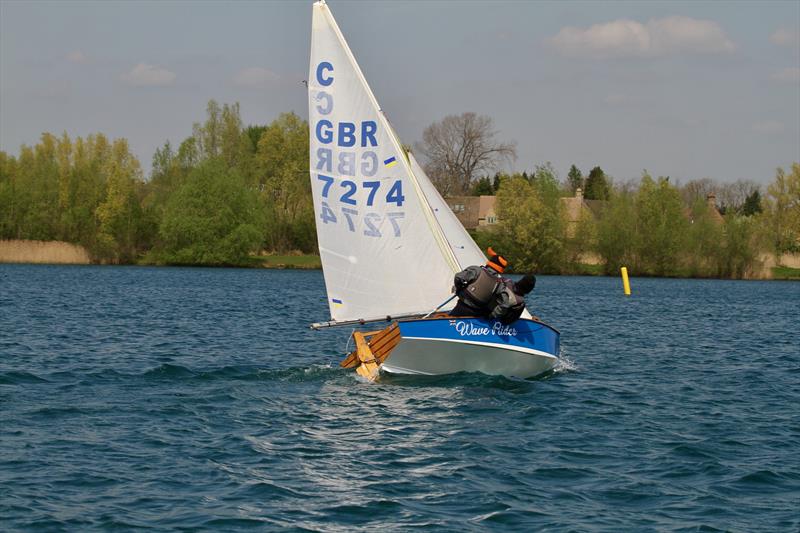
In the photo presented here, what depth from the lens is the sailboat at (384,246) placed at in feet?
63.5

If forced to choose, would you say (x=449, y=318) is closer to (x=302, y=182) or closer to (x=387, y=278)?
(x=387, y=278)

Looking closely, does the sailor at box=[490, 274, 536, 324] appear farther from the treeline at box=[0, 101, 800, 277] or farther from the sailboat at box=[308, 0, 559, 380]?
the treeline at box=[0, 101, 800, 277]

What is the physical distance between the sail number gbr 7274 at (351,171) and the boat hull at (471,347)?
2.52 m

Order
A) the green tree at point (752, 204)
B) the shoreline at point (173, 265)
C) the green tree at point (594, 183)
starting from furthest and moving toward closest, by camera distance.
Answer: the green tree at point (752, 204) → the green tree at point (594, 183) → the shoreline at point (173, 265)

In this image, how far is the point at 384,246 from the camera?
20641mm

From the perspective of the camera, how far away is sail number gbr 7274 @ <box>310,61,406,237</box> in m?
20.0

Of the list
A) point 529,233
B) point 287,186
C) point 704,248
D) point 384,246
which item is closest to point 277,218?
point 287,186

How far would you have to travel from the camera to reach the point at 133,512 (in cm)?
1134

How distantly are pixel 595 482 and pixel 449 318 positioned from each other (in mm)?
6059

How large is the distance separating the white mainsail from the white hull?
1.53 metres

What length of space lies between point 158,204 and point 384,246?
85.9 metres

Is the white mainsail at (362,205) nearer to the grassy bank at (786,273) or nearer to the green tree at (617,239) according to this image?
the green tree at (617,239)

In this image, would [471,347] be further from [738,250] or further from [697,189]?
[697,189]

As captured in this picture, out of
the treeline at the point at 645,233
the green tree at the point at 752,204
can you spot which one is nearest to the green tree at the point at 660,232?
the treeline at the point at 645,233
